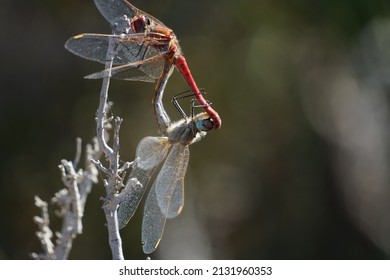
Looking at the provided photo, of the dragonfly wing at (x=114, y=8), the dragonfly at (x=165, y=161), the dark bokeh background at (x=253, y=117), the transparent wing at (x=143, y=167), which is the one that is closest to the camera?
the transparent wing at (x=143, y=167)

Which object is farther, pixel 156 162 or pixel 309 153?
pixel 309 153

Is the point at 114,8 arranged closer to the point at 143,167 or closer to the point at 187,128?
the point at 187,128

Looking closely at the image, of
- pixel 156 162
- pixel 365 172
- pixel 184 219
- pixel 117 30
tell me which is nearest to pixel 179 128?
pixel 156 162

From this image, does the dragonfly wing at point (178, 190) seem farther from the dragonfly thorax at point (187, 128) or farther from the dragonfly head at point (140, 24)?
the dragonfly head at point (140, 24)

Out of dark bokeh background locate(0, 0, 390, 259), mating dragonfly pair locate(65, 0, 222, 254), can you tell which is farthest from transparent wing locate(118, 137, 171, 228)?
dark bokeh background locate(0, 0, 390, 259)

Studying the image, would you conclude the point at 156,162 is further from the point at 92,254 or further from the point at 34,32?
the point at 34,32

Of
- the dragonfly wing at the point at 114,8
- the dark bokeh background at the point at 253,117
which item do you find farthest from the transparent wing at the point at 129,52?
the dark bokeh background at the point at 253,117

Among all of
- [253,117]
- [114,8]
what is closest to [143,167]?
[114,8]
